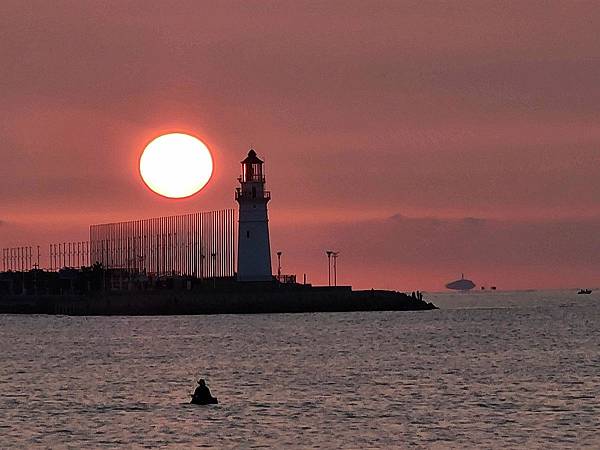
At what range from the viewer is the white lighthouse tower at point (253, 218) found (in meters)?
190

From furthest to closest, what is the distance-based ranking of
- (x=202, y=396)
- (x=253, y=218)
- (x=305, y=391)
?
(x=253, y=218)
(x=305, y=391)
(x=202, y=396)

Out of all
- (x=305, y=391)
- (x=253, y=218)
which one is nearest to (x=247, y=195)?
(x=253, y=218)

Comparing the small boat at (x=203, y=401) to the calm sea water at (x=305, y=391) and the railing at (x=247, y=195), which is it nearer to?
the calm sea water at (x=305, y=391)

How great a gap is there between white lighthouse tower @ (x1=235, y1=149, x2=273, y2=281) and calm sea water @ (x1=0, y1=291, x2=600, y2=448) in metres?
40.1

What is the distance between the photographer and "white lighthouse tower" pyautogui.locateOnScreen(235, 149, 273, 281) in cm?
18975

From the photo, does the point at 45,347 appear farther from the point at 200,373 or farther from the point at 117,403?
the point at 117,403

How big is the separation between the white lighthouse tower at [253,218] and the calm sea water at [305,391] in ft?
131

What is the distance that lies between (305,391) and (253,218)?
4161 inches

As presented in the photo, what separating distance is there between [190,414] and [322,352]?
48690 mm

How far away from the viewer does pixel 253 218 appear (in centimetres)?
18962

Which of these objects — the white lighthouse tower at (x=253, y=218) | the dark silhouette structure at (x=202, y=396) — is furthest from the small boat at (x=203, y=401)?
the white lighthouse tower at (x=253, y=218)

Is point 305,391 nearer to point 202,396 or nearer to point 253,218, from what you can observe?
point 202,396

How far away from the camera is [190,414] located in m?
72.8

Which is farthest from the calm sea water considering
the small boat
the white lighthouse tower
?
the white lighthouse tower
